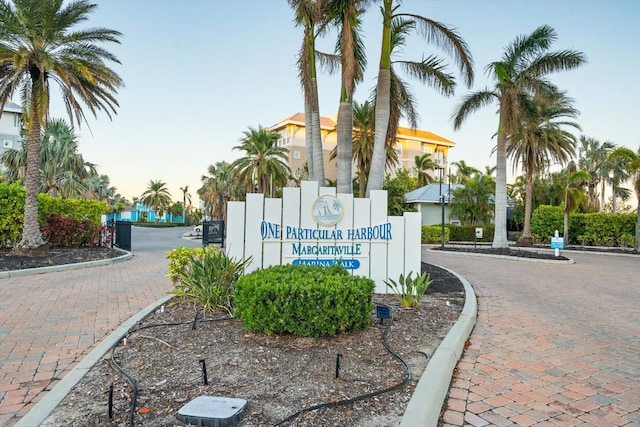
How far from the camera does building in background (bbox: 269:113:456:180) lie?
57.0 metres

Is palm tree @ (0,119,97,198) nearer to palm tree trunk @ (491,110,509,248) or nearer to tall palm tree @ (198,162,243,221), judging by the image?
tall palm tree @ (198,162,243,221)

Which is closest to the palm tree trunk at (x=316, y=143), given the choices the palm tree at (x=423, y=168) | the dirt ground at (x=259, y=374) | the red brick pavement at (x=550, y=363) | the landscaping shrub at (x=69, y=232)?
the red brick pavement at (x=550, y=363)

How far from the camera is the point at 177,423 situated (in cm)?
292

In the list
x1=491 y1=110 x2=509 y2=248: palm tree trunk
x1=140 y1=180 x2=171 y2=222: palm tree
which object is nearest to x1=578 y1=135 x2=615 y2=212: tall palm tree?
x1=491 y1=110 x2=509 y2=248: palm tree trunk

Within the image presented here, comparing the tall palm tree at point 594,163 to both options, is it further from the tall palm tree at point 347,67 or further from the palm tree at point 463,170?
the tall palm tree at point 347,67

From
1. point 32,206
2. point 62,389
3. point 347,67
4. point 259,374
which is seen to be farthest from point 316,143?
point 32,206

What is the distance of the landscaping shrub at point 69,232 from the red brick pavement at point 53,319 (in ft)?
21.5

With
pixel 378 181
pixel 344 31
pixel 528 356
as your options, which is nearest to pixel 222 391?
pixel 528 356

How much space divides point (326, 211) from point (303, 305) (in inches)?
137

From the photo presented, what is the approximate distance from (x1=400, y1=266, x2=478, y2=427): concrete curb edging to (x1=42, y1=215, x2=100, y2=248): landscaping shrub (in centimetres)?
1656

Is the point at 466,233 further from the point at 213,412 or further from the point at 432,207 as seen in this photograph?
the point at 213,412

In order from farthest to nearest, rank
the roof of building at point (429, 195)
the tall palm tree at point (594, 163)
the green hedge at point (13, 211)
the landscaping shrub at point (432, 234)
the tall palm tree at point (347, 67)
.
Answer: the tall palm tree at point (594, 163) < the roof of building at point (429, 195) < the landscaping shrub at point (432, 234) < the green hedge at point (13, 211) < the tall palm tree at point (347, 67)

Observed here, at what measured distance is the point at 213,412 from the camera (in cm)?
284

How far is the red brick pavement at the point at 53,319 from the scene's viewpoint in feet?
13.0
